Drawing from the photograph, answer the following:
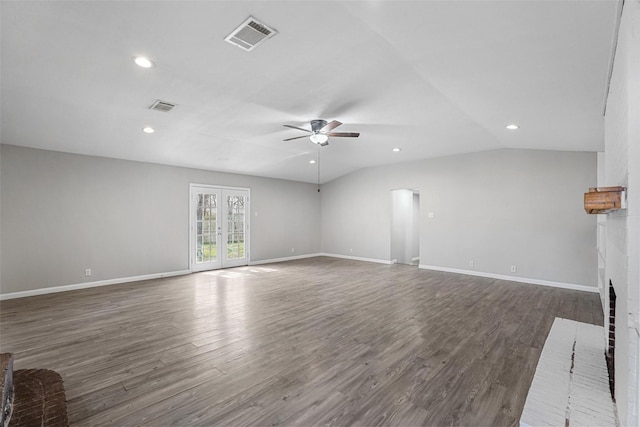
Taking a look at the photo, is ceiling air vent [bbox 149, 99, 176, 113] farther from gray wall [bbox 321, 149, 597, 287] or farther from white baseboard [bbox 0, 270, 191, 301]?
gray wall [bbox 321, 149, 597, 287]

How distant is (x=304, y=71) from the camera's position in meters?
3.23

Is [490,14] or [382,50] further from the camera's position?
[382,50]

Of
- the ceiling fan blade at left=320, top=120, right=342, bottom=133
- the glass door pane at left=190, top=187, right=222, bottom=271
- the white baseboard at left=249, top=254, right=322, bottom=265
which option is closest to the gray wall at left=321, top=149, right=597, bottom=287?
the white baseboard at left=249, top=254, right=322, bottom=265

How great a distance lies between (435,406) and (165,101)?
4.49 m

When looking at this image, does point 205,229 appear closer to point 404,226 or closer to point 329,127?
point 329,127

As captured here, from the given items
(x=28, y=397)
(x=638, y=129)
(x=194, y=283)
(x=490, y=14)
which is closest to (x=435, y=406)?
(x=638, y=129)

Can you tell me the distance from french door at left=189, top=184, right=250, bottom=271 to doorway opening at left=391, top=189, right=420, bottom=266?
432 centimetres

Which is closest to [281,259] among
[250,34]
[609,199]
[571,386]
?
[250,34]

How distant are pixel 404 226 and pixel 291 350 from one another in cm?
675

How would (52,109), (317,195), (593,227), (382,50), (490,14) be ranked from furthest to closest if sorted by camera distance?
(317,195)
(593,227)
(52,109)
(382,50)
(490,14)

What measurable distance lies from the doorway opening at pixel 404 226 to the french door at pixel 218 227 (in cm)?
432

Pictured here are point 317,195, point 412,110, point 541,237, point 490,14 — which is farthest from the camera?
point 317,195

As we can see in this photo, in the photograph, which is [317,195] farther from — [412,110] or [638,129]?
[638,129]

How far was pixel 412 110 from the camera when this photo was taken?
4301mm
